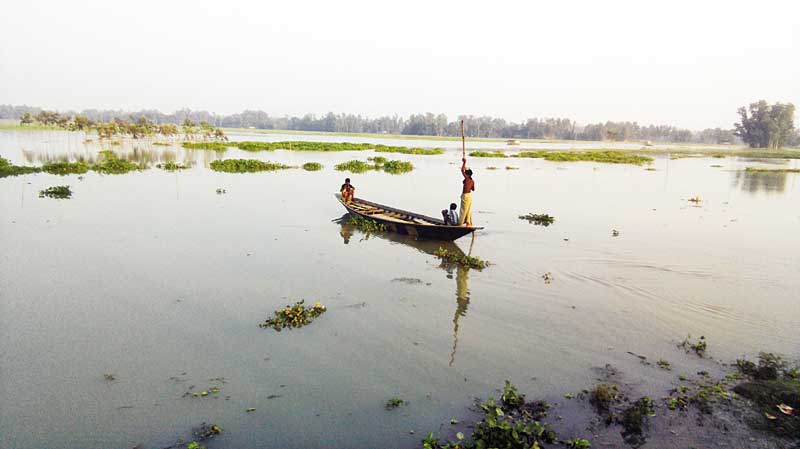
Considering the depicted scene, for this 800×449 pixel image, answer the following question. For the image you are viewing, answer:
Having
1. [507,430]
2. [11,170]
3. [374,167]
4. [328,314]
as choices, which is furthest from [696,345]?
[11,170]

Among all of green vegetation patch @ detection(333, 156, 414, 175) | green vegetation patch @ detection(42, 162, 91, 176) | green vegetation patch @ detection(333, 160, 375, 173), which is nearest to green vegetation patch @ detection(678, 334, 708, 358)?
green vegetation patch @ detection(333, 156, 414, 175)

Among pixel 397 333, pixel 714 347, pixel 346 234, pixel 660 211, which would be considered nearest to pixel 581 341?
pixel 714 347

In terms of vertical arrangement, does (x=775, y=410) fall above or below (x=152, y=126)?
below

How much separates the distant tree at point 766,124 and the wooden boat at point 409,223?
352ft

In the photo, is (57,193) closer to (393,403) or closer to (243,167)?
(243,167)

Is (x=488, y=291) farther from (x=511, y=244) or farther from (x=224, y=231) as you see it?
(x=224, y=231)

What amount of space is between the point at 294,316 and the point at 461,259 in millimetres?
5019

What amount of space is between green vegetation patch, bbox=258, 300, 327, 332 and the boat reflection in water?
2525mm

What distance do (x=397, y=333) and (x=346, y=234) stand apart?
23.6ft

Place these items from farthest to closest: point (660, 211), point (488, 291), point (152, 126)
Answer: point (152, 126)
point (660, 211)
point (488, 291)

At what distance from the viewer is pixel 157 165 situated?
104 ft

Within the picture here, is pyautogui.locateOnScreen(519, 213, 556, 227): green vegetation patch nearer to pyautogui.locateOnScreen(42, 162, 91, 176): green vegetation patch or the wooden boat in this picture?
the wooden boat

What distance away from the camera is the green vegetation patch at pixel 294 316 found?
7766 millimetres

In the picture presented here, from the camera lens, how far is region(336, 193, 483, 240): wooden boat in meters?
12.7
